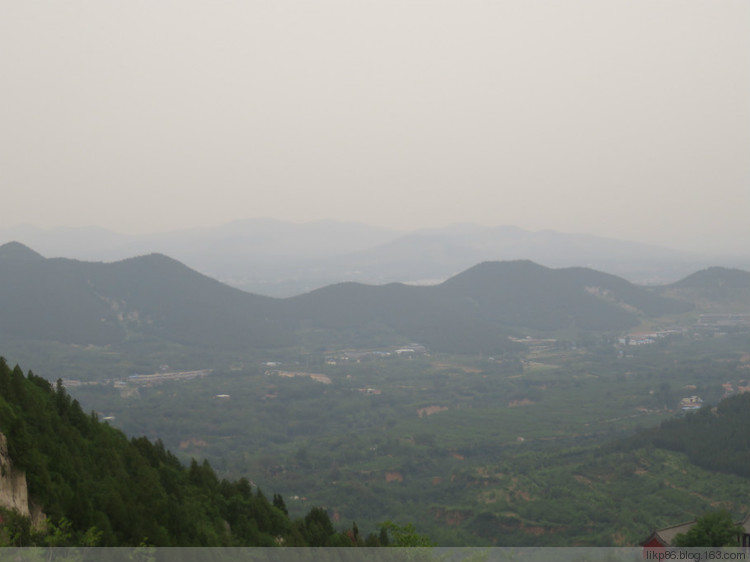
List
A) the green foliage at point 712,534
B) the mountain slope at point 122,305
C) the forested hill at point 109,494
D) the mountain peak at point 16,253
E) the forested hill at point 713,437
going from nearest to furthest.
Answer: the forested hill at point 109,494 → the green foliage at point 712,534 → the forested hill at point 713,437 → the mountain slope at point 122,305 → the mountain peak at point 16,253

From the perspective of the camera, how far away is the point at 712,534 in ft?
89.0

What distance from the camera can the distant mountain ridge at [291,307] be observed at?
126062mm

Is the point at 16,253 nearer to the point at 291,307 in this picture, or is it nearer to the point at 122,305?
the point at 122,305

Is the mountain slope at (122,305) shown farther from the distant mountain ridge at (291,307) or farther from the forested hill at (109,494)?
the forested hill at (109,494)

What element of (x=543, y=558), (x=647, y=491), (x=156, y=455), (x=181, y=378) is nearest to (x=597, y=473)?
(x=647, y=491)

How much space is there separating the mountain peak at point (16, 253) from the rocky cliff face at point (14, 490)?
133 meters

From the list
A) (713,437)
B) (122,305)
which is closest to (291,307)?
(122,305)

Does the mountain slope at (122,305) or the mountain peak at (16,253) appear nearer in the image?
the mountain slope at (122,305)

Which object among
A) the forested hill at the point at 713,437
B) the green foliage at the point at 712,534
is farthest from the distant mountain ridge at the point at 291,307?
the green foliage at the point at 712,534

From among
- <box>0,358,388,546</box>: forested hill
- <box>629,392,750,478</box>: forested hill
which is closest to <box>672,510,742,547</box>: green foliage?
<box>0,358,388,546</box>: forested hill

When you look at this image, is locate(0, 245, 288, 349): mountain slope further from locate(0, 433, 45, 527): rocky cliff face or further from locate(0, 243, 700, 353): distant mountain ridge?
locate(0, 433, 45, 527): rocky cliff face

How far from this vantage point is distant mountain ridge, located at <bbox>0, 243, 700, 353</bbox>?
4963 inches

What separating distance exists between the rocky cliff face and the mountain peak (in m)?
133

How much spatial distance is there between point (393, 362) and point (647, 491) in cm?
7852
